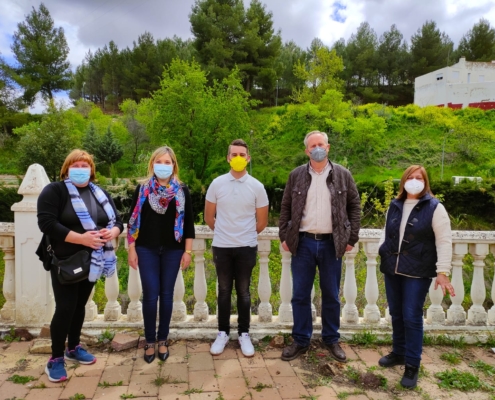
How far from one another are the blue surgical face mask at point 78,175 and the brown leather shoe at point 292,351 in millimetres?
2029

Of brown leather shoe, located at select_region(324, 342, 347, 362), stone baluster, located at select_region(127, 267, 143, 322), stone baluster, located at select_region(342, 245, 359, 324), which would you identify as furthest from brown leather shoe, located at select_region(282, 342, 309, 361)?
stone baluster, located at select_region(127, 267, 143, 322)

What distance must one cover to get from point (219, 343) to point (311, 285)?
888mm

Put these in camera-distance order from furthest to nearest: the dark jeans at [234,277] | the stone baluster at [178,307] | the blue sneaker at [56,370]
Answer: the stone baluster at [178,307] → the dark jeans at [234,277] → the blue sneaker at [56,370]

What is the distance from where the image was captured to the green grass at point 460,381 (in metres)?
2.67

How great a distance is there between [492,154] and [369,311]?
824 inches

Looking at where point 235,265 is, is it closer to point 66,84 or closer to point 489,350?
point 489,350

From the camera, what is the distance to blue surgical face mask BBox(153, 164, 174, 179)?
2.83 metres

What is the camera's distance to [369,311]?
344cm

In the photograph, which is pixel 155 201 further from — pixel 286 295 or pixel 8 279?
pixel 8 279

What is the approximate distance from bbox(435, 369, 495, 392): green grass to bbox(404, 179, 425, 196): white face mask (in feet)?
4.50

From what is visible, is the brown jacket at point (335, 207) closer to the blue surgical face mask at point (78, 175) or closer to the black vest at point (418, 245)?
the black vest at point (418, 245)

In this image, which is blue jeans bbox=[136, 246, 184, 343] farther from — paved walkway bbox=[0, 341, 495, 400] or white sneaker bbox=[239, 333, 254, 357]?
white sneaker bbox=[239, 333, 254, 357]

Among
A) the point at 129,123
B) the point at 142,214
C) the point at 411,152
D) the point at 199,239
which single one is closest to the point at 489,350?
the point at 199,239

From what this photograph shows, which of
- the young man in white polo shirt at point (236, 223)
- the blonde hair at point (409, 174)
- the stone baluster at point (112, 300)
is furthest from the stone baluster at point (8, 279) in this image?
the blonde hair at point (409, 174)
